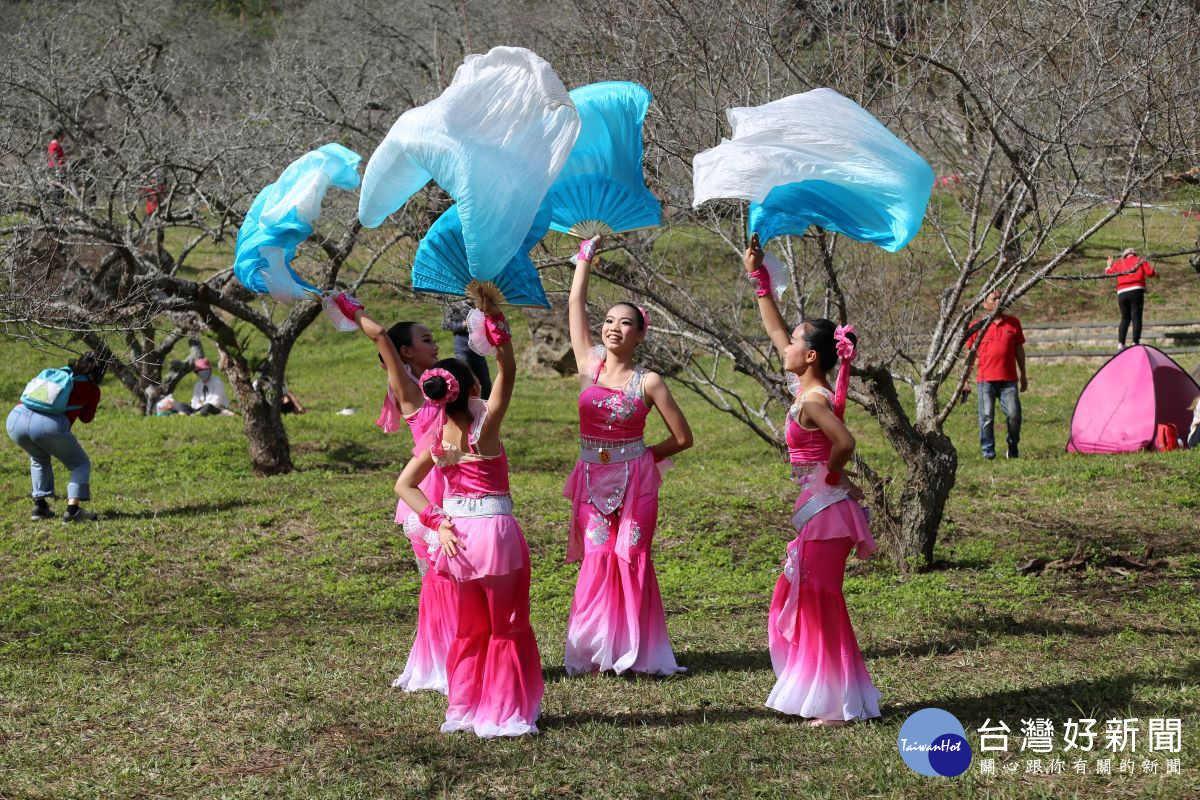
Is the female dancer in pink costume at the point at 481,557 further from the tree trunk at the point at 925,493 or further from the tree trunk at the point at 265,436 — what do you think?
the tree trunk at the point at 265,436

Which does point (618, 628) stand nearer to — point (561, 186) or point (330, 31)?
point (561, 186)

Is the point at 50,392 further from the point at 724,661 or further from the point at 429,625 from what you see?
the point at 724,661

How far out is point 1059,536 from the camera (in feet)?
26.8

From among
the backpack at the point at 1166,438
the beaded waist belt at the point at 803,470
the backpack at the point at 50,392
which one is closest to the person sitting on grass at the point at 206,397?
the backpack at the point at 50,392

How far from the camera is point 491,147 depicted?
4.45 m

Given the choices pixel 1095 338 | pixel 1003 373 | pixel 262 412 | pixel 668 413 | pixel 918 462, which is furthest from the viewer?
pixel 1095 338

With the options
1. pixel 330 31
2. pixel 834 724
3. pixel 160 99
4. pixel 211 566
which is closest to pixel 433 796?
pixel 834 724

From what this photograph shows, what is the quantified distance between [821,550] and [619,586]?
4.14ft

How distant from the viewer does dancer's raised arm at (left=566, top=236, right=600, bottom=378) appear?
5.31 metres

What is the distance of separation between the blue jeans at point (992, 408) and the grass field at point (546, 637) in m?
0.44

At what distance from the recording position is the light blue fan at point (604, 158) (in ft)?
16.9

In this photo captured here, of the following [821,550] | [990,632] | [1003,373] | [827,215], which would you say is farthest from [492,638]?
[1003,373]

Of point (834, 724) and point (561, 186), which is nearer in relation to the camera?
point (834, 724)

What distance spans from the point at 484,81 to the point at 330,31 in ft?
85.9
